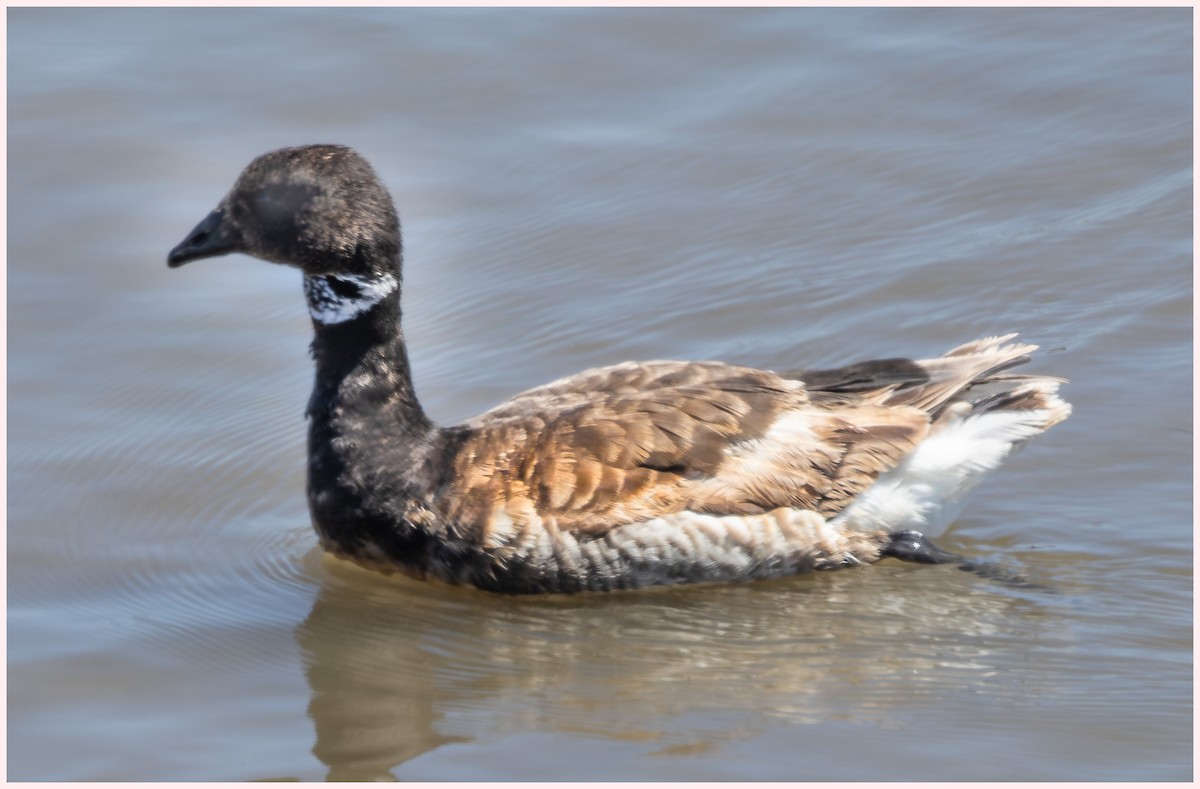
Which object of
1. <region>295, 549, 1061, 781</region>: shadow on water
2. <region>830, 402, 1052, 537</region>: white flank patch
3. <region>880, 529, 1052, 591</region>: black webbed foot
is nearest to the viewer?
<region>295, 549, 1061, 781</region>: shadow on water

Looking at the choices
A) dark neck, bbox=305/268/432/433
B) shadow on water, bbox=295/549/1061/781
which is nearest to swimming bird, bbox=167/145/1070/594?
dark neck, bbox=305/268/432/433

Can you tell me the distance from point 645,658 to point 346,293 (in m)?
2.06

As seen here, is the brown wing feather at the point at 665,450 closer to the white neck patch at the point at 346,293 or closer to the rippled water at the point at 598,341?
the rippled water at the point at 598,341

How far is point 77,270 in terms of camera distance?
34.7 ft

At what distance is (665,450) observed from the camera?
25.3ft

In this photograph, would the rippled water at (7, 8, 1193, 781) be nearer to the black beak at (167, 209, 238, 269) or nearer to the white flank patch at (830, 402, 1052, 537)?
the white flank patch at (830, 402, 1052, 537)

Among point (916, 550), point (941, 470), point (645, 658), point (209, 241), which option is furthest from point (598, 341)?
point (645, 658)

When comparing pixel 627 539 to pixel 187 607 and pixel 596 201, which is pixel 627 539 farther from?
pixel 596 201

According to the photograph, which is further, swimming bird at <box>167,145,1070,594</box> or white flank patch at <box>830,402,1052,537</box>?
white flank patch at <box>830,402,1052,537</box>

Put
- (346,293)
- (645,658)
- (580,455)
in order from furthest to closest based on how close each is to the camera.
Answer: (346,293) < (580,455) < (645,658)

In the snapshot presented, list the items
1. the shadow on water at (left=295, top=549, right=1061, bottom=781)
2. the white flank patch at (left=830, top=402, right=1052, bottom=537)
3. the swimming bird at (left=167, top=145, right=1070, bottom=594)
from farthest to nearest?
1. the white flank patch at (left=830, top=402, right=1052, bottom=537)
2. the swimming bird at (left=167, top=145, right=1070, bottom=594)
3. the shadow on water at (left=295, top=549, right=1061, bottom=781)

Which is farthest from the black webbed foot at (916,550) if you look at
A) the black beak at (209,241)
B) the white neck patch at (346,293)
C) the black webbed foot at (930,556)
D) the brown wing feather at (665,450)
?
the black beak at (209,241)

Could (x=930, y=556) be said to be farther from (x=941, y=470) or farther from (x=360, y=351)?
(x=360, y=351)

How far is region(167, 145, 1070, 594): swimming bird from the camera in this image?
7.64 metres
